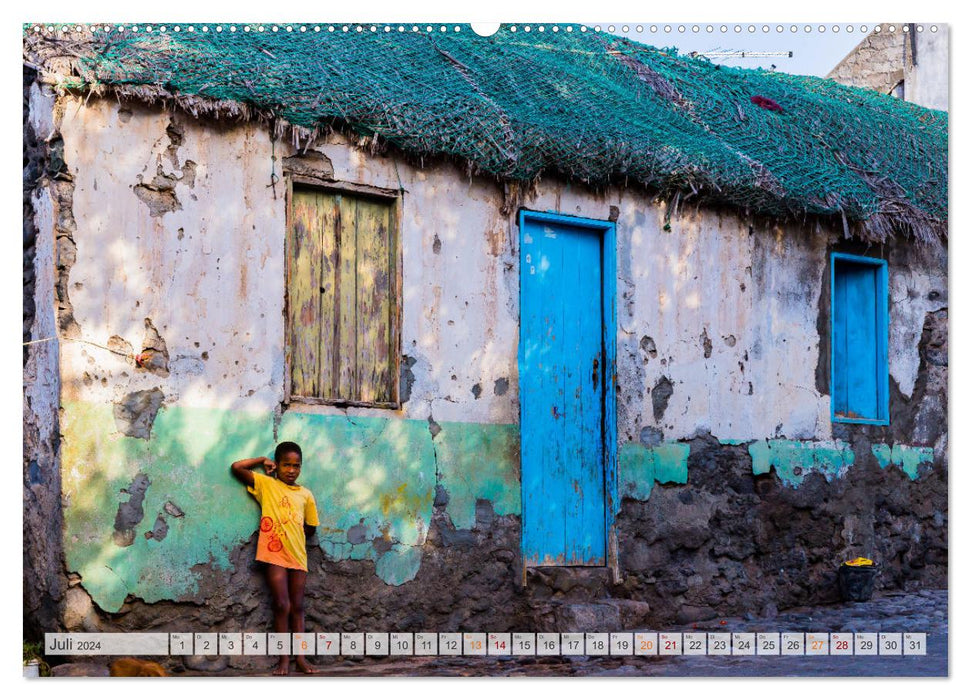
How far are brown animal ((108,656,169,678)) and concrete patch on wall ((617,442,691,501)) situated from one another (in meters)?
3.18

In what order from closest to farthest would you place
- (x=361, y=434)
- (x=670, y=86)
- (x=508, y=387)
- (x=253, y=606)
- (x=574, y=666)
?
(x=574, y=666) < (x=253, y=606) < (x=361, y=434) < (x=508, y=387) < (x=670, y=86)

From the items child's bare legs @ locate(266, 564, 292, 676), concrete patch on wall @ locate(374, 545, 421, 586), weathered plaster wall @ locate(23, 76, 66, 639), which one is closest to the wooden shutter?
concrete patch on wall @ locate(374, 545, 421, 586)

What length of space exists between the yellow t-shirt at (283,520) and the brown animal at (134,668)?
2.93 feet

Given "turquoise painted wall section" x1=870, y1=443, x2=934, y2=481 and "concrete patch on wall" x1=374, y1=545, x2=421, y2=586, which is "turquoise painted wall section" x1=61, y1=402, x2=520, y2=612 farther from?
"turquoise painted wall section" x1=870, y1=443, x2=934, y2=481

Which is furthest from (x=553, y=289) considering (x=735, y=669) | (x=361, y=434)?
(x=735, y=669)

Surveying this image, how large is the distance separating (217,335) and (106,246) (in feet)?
2.19

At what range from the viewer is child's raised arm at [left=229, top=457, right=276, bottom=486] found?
6152 mm

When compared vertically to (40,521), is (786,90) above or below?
above

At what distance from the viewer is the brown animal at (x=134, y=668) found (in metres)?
5.36

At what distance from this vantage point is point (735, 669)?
567cm

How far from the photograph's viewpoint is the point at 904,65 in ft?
24.1

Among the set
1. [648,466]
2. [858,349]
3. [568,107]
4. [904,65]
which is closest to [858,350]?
[858,349]

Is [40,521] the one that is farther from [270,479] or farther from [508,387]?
[508,387]

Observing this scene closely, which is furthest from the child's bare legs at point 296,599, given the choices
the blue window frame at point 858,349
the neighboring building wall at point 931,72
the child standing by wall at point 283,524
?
the blue window frame at point 858,349
